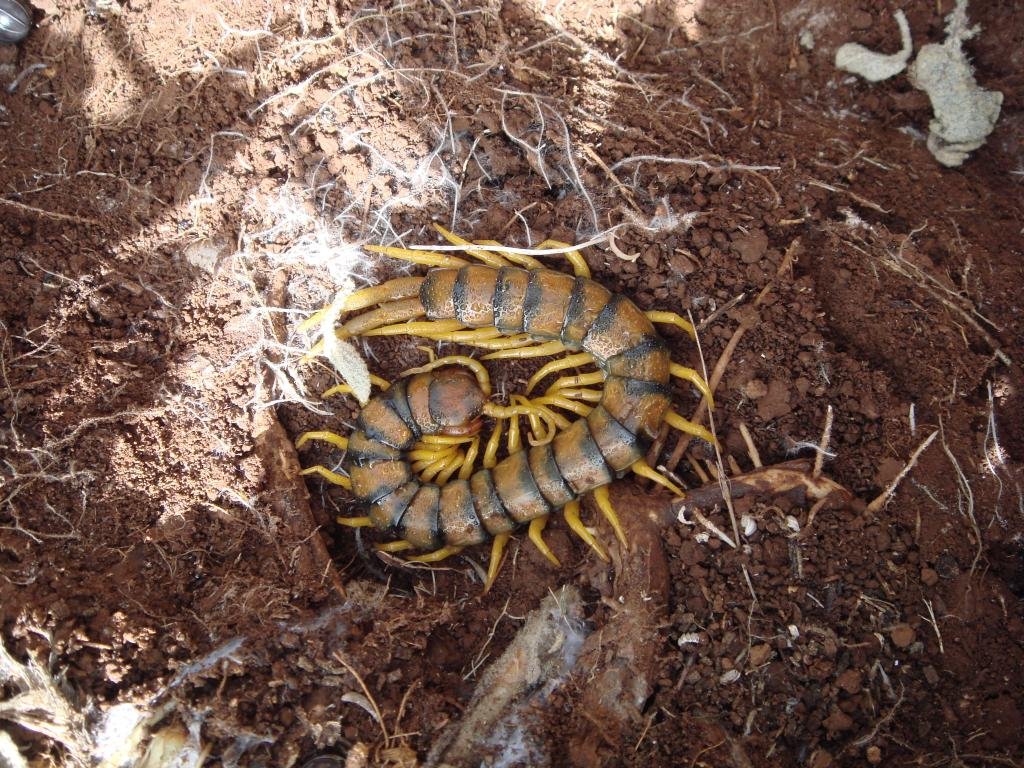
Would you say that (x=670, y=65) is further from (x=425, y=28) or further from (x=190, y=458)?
(x=190, y=458)

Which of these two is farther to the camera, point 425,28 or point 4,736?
point 425,28

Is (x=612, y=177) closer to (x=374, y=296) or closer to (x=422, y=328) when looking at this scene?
(x=422, y=328)

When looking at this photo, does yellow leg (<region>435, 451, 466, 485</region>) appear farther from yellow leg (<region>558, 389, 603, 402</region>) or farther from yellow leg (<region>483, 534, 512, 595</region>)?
yellow leg (<region>558, 389, 603, 402</region>)

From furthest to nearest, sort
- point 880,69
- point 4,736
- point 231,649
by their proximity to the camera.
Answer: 1. point 880,69
2. point 231,649
3. point 4,736

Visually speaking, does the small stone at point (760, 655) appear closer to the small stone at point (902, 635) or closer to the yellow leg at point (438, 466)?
the small stone at point (902, 635)

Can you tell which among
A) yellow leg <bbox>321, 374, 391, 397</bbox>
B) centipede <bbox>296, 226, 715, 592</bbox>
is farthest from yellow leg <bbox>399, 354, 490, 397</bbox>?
yellow leg <bbox>321, 374, 391, 397</bbox>

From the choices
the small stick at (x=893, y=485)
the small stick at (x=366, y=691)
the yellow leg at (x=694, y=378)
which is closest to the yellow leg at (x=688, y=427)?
the yellow leg at (x=694, y=378)

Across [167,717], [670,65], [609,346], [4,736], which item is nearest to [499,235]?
[609,346]
